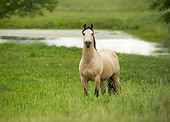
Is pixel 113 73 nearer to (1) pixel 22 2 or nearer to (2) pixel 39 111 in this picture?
(2) pixel 39 111

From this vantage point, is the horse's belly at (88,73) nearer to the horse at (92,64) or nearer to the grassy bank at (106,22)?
the horse at (92,64)

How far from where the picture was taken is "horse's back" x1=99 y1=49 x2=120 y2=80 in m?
9.23

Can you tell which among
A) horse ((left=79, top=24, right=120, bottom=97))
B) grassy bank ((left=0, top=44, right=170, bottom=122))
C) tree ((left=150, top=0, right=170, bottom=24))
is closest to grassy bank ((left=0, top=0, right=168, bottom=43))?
grassy bank ((left=0, top=44, right=170, bottom=122))

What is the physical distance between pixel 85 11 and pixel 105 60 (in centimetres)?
5285

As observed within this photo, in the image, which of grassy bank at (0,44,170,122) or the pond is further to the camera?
the pond

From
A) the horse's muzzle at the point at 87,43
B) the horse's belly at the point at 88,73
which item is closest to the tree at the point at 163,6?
the horse's belly at the point at 88,73

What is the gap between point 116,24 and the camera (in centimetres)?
4722

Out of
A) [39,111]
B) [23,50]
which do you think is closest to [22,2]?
[23,50]

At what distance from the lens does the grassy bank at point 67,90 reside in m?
6.07

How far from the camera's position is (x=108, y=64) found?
934 cm

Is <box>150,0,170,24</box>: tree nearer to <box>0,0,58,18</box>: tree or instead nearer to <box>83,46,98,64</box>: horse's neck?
<box>83,46,98,64</box>: horse's neck

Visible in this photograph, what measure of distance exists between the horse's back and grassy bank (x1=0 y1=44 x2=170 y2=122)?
645 mm

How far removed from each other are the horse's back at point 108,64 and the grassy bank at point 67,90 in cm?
64

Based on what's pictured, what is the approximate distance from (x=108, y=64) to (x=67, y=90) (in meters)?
1.78
